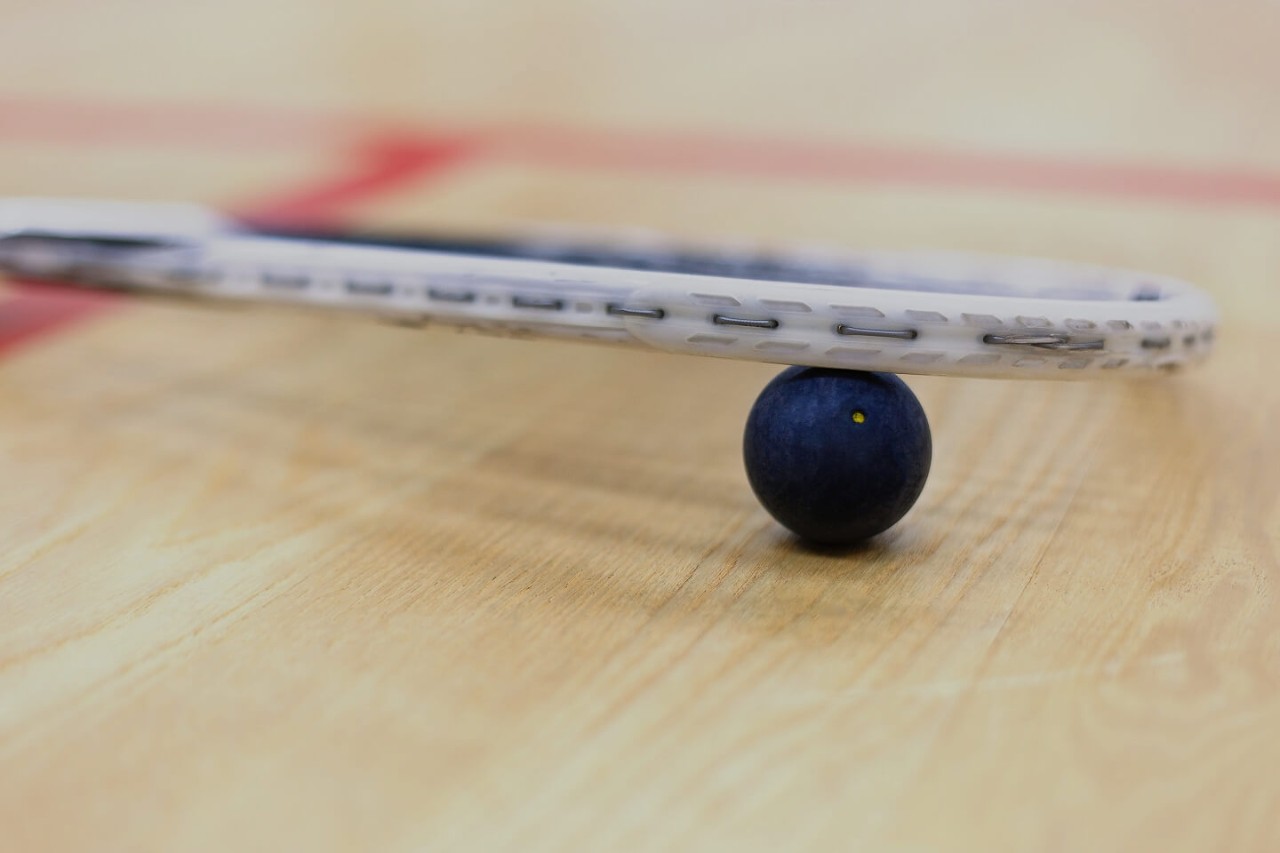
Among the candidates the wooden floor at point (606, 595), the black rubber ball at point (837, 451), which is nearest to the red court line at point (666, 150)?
the wooden floor at point (606, 595)

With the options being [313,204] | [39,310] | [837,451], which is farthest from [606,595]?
[313,204]

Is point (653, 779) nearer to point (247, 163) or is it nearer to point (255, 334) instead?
point (255, 334)

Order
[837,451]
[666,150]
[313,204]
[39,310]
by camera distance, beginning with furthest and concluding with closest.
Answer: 1. [666,150]
2. [313,204]
3. [39,310]
4. [837,451]

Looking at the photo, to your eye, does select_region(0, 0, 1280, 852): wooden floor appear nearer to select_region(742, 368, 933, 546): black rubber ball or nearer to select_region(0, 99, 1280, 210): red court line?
select_region(742, 368, 933, 546): black rubber ball

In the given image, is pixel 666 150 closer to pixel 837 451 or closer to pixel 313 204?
pixel 313 204

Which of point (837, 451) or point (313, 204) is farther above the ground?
point (837, 451)

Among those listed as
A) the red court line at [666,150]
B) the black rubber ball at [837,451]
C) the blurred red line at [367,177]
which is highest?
the black rubber ball at [837,451]

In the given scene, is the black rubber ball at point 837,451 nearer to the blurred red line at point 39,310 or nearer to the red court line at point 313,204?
the red court line at point 313,204
